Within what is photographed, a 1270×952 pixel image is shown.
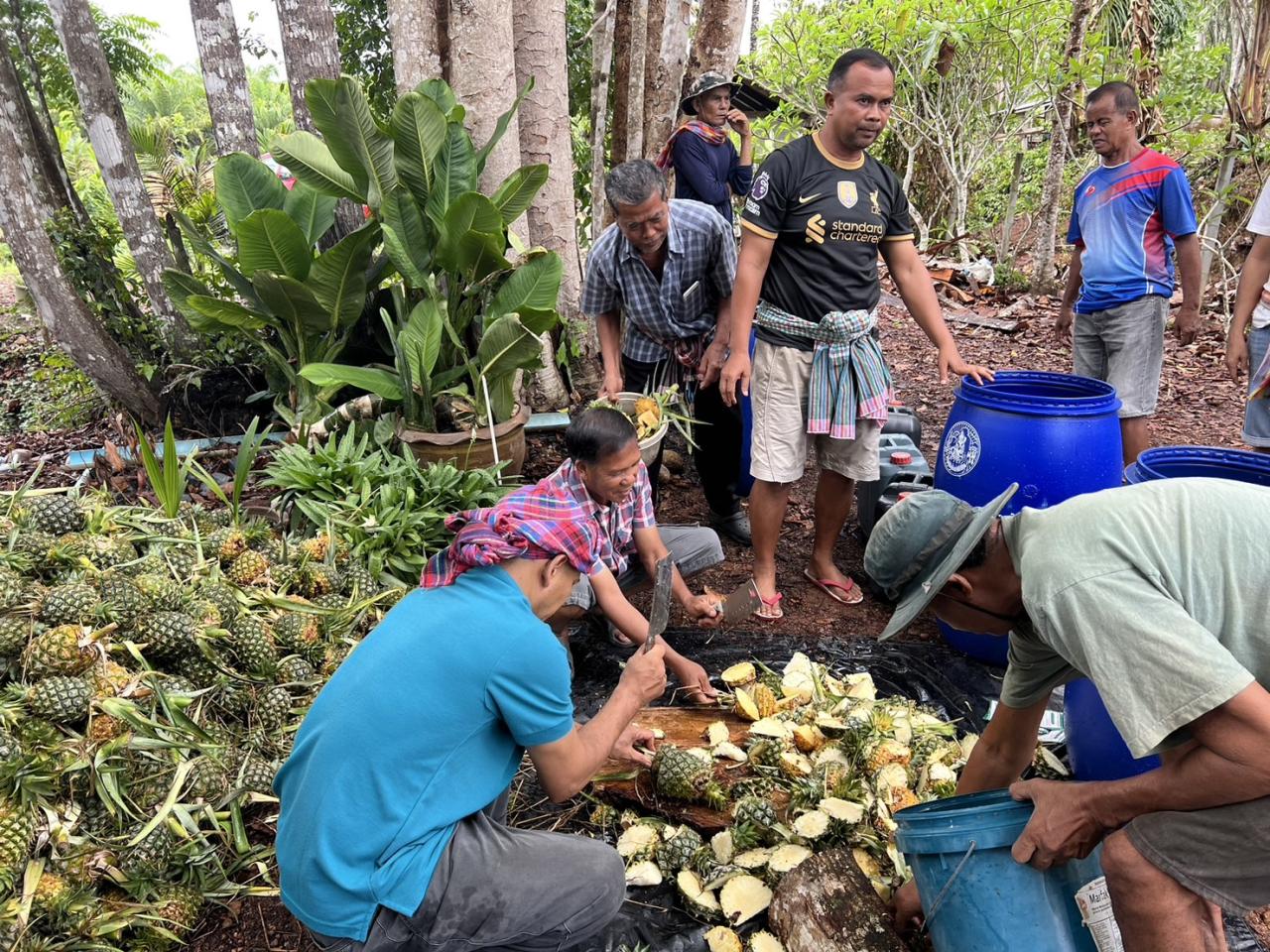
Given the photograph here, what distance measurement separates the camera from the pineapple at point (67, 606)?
8.91 ft

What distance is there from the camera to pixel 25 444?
616 cm

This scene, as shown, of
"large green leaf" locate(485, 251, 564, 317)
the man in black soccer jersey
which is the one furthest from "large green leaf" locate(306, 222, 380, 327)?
the man in black soccer jersey

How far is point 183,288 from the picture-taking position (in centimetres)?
472

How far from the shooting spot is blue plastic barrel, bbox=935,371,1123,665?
3121 millimetres

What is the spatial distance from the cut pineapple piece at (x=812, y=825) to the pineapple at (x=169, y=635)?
6.61ft

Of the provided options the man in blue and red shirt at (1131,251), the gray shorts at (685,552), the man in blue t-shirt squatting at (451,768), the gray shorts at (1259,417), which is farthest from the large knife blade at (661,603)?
the man in blue and red shirt at (1131,251)

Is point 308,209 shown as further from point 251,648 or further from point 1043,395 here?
point 1043,395

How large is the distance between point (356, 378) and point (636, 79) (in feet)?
13.2

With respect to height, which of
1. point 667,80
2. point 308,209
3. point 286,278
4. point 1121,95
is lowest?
point 286,278

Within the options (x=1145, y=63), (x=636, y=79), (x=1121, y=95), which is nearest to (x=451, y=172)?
(x=636, y=79)

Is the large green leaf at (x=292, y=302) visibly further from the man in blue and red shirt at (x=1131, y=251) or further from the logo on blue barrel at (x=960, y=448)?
the man in blue and red shirt at (x=1131, y=251)

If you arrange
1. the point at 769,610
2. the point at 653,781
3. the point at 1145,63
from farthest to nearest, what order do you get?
the point at 1145,63 → the point at 769,610 → the point at 653,781

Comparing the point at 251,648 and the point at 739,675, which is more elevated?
the point at 251,648

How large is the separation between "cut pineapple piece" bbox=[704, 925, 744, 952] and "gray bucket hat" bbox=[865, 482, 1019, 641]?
0.94 meters
